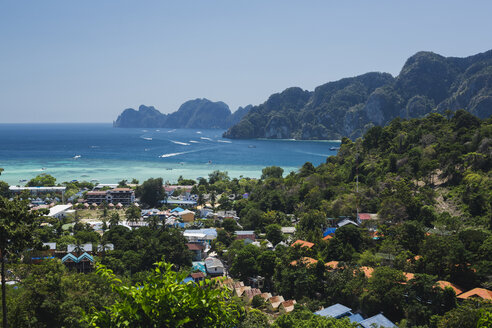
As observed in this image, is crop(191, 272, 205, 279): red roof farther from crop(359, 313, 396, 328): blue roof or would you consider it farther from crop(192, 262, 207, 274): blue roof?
crop(359, 313, 396, 328): blue roof

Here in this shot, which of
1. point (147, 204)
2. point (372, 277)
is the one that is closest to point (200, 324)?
point (372, 277)

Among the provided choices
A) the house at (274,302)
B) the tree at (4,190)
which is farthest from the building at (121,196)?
the house at (274,302)

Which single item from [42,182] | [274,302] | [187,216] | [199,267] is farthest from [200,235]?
[42,182]

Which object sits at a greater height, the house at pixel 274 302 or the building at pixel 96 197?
the building at pixel 96 197

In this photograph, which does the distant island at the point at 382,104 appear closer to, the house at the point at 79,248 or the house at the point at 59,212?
the house at the point at 59,212

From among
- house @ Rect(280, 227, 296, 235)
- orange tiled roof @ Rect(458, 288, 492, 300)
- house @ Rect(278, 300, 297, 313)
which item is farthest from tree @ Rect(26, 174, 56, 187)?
orange tiled roof @ Rect(458, 288, 492, 300)

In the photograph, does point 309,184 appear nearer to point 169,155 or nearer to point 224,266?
point 224,266
